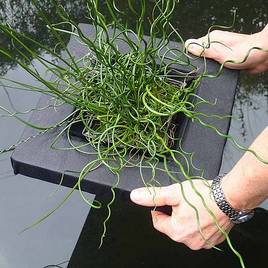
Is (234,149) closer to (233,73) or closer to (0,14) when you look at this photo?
(233,73)

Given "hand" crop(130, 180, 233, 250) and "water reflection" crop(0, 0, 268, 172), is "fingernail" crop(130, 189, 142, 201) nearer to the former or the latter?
"hand" crop(130, 180, 233, 250)

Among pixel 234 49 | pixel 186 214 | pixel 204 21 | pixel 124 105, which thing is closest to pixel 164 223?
pixel 186 214

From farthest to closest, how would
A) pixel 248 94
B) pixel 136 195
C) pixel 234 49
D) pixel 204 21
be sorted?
pixel 204 21 → pixel 248 94 → pixel 234 49 → pixel 136 195

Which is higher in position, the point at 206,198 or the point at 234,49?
the point at 234,49

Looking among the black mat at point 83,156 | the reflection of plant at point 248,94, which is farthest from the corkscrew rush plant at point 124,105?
the reflection of plant at point 248,94

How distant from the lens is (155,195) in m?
0.66

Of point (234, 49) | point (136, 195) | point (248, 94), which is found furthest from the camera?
point (248, 94)

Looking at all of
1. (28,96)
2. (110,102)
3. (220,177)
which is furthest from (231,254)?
(28,96)

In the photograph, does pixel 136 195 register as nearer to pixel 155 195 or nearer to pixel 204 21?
pixel 155 195

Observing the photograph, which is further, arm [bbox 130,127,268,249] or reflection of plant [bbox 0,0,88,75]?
reflection of plant [bbox 0,0,88,75]

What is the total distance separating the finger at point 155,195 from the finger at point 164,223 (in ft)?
0.14

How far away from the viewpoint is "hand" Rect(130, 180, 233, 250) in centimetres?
66

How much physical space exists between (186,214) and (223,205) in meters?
0.04

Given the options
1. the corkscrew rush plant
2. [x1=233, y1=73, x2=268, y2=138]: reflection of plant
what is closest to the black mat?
the corkscrew rush plant
